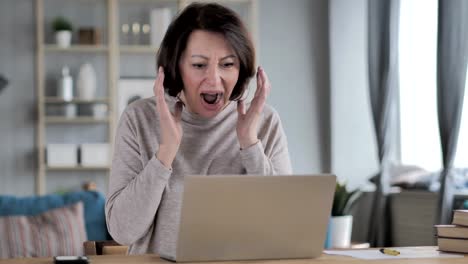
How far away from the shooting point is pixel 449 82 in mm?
4988

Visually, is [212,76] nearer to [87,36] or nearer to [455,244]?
[455,244]

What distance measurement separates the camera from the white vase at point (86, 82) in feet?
22.1

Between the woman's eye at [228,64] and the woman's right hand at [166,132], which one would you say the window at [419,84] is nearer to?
the woman's eye at [228,64]

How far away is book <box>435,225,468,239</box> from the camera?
216 centimetres

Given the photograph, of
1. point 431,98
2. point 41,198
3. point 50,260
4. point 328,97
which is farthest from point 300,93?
point 50,260

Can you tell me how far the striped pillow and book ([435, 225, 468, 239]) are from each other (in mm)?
2276

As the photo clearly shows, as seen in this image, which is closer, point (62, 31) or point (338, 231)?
point (338, 231)

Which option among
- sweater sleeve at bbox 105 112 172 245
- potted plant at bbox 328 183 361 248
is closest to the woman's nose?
sweater sleeve at bbox 105 112 172 245

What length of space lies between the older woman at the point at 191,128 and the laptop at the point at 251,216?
28cm

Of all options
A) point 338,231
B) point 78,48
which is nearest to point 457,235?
point 338,231

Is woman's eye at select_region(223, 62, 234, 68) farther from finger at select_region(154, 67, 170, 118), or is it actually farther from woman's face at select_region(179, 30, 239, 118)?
finger at select_region(154, 67, 170, 118)

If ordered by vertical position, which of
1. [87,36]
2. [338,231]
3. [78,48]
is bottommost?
[338,231]

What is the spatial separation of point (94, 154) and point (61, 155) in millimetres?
260

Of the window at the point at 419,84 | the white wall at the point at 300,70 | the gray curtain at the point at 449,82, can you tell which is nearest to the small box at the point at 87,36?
the white wall at the point at 300,70
